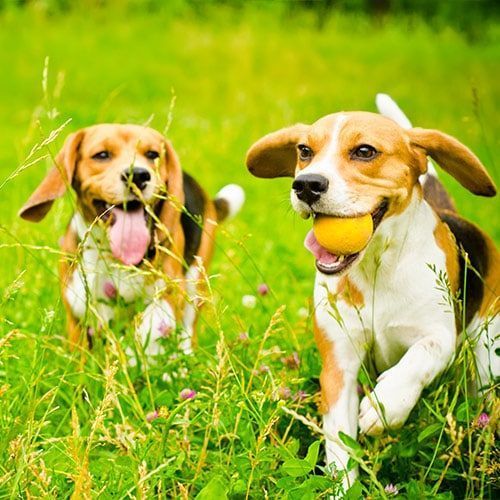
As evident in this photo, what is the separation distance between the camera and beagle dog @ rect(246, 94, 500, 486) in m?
3.41

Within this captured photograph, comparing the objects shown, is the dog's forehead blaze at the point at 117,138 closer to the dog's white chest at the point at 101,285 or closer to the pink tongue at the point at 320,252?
the dog's white chest at the point at 101,285

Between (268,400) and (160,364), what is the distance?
61cm

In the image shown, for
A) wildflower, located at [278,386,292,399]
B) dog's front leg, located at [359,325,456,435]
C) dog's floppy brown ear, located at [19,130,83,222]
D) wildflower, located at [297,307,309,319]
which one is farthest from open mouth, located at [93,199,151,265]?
dog's front leg, located at [359,325,456,435]

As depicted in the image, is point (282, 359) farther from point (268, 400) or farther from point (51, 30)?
point (51, 30)

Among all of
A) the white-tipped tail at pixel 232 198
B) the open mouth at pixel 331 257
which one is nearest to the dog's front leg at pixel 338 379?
the open mouth at pixel 331 257

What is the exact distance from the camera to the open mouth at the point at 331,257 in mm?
3429

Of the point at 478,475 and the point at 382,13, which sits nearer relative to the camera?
the point at 478,475

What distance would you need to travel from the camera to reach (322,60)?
16.5 m

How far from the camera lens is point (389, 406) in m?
3.22

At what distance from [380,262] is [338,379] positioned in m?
0.43

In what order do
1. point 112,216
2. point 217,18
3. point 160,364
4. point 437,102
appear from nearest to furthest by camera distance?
1. point 160,364
2. point 112,216
3. point 437,102
4. point 217,18

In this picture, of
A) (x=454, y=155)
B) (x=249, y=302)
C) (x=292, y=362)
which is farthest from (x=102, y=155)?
(x=454, y=155)

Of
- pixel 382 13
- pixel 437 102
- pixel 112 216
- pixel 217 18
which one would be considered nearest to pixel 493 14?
pixel 382 13

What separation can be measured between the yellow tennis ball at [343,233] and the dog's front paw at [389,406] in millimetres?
446
